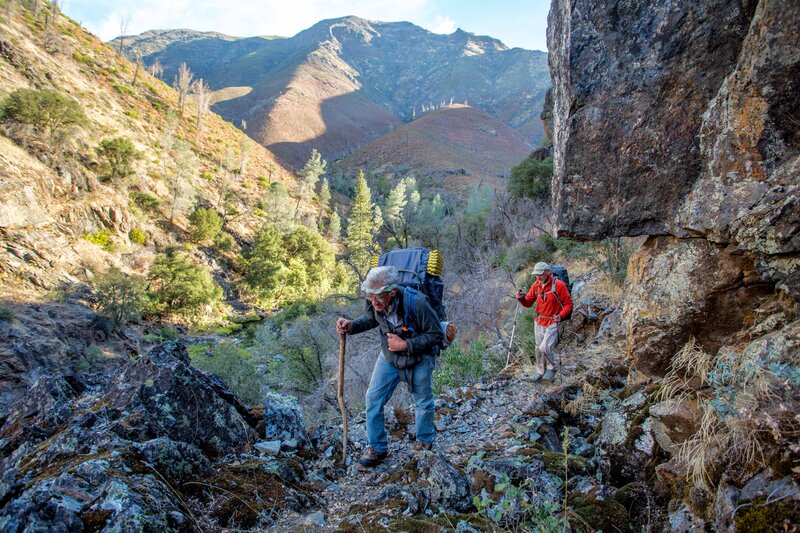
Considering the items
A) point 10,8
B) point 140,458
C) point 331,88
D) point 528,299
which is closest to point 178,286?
point 528,299

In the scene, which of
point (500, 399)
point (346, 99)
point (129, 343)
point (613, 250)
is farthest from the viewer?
point (346, 99)

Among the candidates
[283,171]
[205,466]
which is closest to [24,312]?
[205,466]

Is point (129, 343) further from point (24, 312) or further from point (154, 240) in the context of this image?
point (154, 240)

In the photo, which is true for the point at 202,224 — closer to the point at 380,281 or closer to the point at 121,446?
the point at 121,446

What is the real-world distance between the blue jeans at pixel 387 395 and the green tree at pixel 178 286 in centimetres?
2213

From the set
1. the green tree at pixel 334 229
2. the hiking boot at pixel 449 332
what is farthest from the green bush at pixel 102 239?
the hiking boot at pixel 449 332

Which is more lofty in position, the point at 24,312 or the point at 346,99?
the point at 346,99

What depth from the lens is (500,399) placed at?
5.48 metres

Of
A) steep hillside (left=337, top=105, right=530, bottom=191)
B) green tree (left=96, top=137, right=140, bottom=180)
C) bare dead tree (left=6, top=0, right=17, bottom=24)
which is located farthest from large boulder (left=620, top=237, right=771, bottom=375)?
steep hillside (left=337, top=105, right=530, bottom=191)

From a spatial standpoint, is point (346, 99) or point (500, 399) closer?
point (500, 399)

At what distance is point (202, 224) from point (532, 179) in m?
22.6

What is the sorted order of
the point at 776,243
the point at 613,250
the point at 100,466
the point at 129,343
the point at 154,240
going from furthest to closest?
the point at 154,240
the point at 129,343
the point at 613,250
the point at 776,243
the point at 100,466

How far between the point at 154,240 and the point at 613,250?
26.4 m

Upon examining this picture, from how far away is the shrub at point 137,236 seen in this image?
2367 cm
